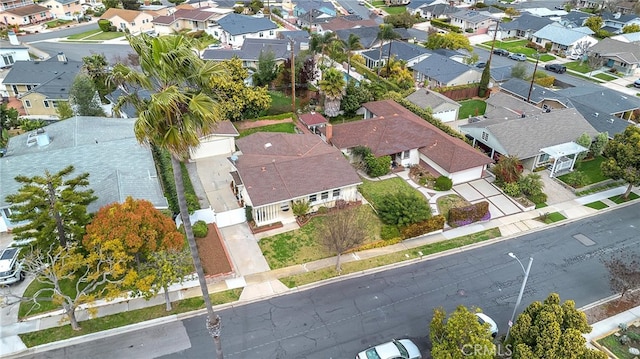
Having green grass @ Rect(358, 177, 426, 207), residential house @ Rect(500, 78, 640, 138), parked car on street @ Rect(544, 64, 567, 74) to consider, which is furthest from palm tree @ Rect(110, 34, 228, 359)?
parked car on street @ Rect(544, 64, 567, 74)

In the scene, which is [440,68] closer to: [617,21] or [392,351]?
[392,351]

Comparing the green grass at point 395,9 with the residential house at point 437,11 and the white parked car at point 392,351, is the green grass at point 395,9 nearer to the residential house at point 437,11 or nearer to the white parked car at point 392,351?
the residential house at point 437,11

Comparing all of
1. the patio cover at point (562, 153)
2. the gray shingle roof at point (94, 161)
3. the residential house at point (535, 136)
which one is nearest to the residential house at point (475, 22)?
the residential house at point (535, 136)

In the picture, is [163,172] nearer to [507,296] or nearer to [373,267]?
[373,267]

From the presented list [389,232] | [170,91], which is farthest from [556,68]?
[170,91]

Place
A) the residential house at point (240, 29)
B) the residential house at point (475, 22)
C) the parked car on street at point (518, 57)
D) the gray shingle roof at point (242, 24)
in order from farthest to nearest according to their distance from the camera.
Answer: the residential house at point (475, 22)
the gray shingle roof at point (242, 24)
the residential house at point (240, 29)
the parked car on street at point (518, 57)
